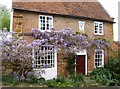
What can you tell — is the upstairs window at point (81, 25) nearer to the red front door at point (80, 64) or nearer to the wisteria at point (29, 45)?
the wisteria at point (29, 45)

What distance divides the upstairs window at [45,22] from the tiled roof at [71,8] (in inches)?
17.2

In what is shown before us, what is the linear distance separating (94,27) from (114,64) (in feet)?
11.2

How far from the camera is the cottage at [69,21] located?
18648mm

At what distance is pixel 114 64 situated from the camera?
69.6 ft

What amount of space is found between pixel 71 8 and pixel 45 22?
3285 mm

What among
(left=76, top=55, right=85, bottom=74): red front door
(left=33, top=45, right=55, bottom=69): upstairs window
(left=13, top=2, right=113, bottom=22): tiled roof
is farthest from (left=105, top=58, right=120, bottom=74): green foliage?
(left=33, top=45, right=55, bottom=69): upstairs window

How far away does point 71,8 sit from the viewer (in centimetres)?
2173

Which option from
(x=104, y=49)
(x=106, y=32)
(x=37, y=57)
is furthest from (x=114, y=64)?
(x=37, y=57)

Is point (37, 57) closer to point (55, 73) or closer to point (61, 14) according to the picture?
point (55, 73)

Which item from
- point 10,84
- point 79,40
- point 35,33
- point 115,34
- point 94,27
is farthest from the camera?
point 115,34

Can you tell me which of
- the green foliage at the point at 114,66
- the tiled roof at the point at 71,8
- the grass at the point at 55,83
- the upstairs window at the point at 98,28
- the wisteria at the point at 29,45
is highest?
the tiled roof at the point at 71,8

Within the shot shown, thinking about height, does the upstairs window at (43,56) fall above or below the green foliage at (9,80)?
above

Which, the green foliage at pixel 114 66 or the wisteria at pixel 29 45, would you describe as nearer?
the wisteria at pixel 29 45

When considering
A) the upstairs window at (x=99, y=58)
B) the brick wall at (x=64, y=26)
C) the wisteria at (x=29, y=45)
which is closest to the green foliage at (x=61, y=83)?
the wisteria at (x=29, y=45)
